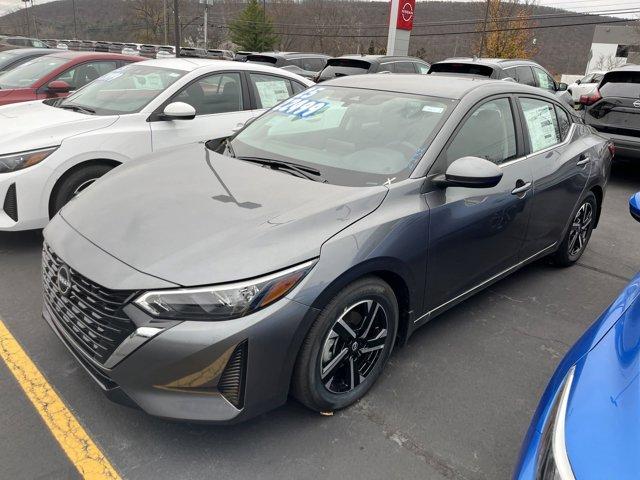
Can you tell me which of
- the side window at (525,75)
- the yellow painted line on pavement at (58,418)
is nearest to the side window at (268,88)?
the yellow painted line on pavement at (58,418)

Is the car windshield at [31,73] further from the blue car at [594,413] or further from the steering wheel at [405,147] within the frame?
the blue car at [594,413]

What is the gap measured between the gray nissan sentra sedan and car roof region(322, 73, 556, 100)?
0.06ft

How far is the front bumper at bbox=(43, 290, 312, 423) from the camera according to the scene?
6.48 feet

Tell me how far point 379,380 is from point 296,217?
1.12 metres

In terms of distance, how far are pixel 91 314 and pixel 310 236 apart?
0.98m

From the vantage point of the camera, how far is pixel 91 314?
2154 millimetres

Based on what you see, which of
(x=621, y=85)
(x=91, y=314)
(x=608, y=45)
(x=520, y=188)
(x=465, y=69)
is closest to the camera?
(x=91, y=314)

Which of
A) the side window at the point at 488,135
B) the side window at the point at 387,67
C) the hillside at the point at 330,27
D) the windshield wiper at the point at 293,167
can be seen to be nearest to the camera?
the windshield wiper at the point at 293,167

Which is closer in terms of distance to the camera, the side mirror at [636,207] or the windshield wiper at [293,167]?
the side mirror at [636,207]

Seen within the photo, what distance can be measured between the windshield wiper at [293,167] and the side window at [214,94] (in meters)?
2.35

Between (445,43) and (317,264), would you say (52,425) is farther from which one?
(445,43)

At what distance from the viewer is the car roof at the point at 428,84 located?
3166 millimetres

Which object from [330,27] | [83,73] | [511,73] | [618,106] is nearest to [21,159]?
[83,73]

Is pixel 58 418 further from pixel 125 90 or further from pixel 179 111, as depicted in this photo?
pixel 125 90
